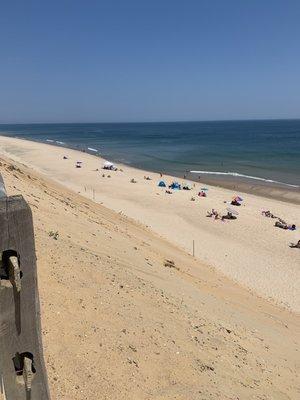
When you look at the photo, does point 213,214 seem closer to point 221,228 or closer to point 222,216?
point 222,216

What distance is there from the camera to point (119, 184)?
37281 millimetres

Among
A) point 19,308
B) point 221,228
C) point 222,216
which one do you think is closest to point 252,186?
point 222,216

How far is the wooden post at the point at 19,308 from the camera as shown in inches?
81.6

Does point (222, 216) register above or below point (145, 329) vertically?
below

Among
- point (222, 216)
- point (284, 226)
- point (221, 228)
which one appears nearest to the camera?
point (221, 228)

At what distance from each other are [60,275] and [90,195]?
2392cm

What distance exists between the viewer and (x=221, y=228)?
24.6 meters

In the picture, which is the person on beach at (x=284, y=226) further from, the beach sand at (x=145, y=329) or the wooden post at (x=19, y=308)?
the wooden post at (x=19, y=308)

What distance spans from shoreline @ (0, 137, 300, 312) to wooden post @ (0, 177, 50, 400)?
42.4 ft

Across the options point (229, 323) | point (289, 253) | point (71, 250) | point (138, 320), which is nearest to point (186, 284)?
point (229, 323)

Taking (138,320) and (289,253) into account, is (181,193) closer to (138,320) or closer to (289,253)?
(289,253)

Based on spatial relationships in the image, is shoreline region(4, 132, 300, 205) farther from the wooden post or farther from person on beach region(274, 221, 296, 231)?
the wooden post

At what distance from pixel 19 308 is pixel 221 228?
22.9 m

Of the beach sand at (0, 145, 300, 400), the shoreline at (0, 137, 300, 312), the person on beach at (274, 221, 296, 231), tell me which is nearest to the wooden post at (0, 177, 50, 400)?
the beach sand at (0, 145, 300, 400)
